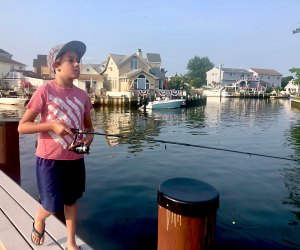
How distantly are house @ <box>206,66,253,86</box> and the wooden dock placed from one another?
94.1m

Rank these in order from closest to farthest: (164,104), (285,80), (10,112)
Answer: (10,112) < (164,104) < (285,80)

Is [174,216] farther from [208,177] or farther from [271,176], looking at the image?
[271,176]

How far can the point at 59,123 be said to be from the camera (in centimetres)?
253

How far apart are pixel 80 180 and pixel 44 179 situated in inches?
14.4

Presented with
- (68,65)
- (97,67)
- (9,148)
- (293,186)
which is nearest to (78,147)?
(68,65)

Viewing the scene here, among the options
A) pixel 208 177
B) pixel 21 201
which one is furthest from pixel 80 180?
pixel 208 177

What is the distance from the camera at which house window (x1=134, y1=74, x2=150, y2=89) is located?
47.0 meters

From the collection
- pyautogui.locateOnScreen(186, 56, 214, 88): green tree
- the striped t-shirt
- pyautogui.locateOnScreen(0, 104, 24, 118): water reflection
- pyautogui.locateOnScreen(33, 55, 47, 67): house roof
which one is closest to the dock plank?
the striped t-shirt

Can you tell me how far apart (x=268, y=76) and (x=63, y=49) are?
356ft

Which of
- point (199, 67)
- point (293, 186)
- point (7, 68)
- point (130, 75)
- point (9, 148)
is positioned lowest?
point (293, 186)

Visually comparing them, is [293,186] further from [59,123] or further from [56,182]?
[59,123]

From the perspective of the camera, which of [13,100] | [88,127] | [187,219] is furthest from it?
[13,100]

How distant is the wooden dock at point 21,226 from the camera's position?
298 cm

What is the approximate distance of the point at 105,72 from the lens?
173 ft
